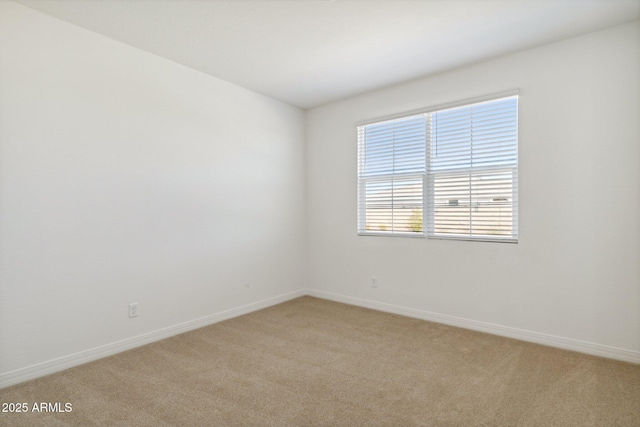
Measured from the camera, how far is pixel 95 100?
2.75 metres

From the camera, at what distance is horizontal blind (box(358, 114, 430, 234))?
3.80 m

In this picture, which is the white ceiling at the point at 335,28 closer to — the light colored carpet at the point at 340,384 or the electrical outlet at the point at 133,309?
the electrical outlet at the point at 133,309

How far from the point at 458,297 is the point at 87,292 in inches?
132

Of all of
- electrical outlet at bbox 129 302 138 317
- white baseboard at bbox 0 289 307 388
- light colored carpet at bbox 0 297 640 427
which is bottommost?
light colored carpet at bbox 0 297 640 427

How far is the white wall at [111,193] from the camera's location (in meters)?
2.38

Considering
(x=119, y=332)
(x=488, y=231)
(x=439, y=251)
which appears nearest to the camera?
(x=119, y=332)

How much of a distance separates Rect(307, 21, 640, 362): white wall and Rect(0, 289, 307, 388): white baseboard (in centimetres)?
195

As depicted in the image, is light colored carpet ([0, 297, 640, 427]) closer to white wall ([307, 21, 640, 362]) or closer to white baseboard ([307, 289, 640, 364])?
white baseboard ([307, 289, 640, 364])

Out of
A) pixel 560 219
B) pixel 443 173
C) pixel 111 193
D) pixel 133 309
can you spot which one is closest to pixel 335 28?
pixel 443 173

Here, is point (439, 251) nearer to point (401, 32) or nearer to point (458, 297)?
point (458, 297)

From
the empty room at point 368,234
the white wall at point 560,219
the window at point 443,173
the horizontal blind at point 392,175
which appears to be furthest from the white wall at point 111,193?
the white wall at point 560,219

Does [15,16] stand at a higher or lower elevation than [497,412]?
higher

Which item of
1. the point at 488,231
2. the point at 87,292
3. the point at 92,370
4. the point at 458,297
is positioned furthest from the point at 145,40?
the point at 458,297

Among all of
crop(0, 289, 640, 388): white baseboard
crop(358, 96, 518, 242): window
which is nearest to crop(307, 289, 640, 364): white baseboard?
crop(0, 289, 640, 388): white baseboard
